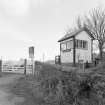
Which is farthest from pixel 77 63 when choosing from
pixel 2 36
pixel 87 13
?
pixel 87 13

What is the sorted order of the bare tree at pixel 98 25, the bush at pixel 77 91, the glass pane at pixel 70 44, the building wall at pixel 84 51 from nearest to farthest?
the bush at pixel 77 91 → the building wall at pixel 84 51 → the glass pane at pixel 70 44 → the bare tree at pixel 98 25

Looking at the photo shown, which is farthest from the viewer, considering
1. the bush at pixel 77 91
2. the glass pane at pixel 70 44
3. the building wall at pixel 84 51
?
the glass pane at pixel 70 44

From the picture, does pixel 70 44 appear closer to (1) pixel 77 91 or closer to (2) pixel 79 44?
(2) pixel 79 44

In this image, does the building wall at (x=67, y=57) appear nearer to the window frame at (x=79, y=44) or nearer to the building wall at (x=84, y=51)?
the building wall at (x=84, y=51)

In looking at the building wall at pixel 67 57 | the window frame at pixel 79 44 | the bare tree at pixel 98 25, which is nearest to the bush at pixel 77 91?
the building wall at pixel 67 57

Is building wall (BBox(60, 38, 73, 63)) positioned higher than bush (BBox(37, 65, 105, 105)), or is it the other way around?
building wall (BBox(60, 38, 73, 63))

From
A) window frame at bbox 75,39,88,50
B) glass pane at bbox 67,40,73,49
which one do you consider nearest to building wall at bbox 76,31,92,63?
window frame at bbox 75,39,88,50

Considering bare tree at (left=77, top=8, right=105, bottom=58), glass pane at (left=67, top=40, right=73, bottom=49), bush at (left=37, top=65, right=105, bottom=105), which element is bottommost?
bush at (left=37, top=65, right=105, bottom=105)

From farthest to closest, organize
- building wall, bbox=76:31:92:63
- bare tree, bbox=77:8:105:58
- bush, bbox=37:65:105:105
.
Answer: bare tree, bbox=77:8:105:58
building wall, bbox=76:31:92:63
bush, bbox=37:65:105:105

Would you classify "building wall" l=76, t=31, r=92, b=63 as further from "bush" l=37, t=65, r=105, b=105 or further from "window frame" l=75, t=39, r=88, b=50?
"bush" l=37, t=65, r=105, b=105

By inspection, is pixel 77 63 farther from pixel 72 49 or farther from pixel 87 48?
pixel 87 48

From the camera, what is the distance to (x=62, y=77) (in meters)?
6.28

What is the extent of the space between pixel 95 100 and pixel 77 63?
7.81 meters

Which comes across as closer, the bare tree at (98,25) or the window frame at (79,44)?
the window frame at (79,44)
